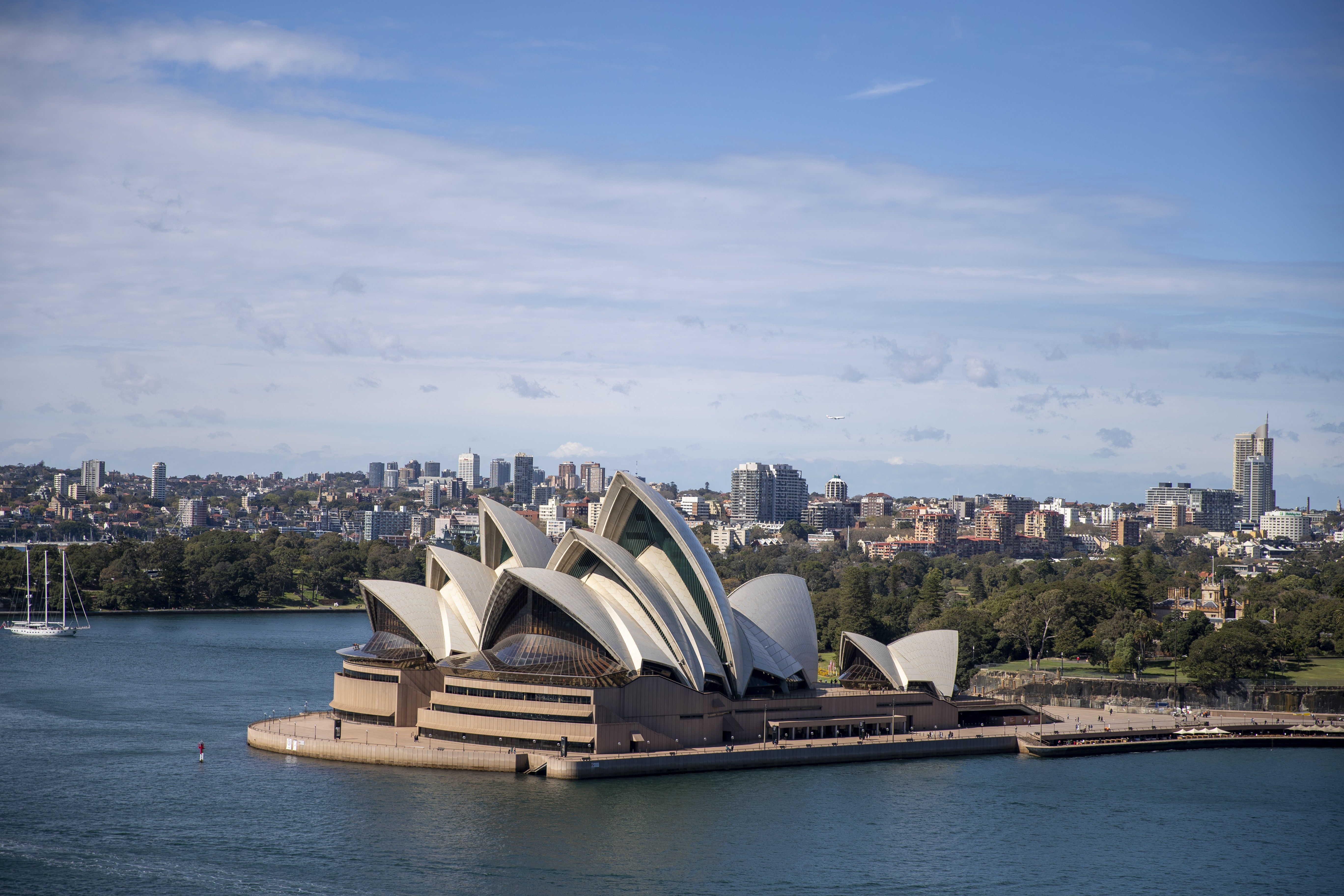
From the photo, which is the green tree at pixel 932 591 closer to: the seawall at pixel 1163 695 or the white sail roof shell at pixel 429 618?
the seawall at pixel 1163 695

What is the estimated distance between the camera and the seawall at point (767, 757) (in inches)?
1671

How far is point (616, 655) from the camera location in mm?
44906

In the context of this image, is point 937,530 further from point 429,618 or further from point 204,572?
point 429,618

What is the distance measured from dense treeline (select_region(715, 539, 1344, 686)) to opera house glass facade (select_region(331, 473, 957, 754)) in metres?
14.9

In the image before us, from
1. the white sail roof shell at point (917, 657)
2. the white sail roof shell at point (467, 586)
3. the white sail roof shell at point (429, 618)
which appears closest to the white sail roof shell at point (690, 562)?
the white sail roof shell at point (467, 586)

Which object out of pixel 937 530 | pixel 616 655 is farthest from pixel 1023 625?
pixel 937 530

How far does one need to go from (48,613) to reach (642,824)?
67.0 metres

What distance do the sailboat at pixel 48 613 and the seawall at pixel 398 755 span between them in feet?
148

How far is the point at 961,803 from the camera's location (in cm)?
4088

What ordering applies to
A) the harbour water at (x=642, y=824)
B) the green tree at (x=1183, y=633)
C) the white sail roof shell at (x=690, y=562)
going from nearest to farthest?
the harbour water at (x=642, y=824), the white sail roof shell at (x=690, y=562), the green tree at (x=1183, y=633)

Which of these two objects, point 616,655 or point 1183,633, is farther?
point 1183,633

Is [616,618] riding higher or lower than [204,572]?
higher

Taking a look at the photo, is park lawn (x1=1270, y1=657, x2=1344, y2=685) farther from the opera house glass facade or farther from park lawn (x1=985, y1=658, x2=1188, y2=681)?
the opera house glass facade

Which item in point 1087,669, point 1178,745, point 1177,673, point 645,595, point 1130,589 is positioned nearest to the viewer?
point 645,595
